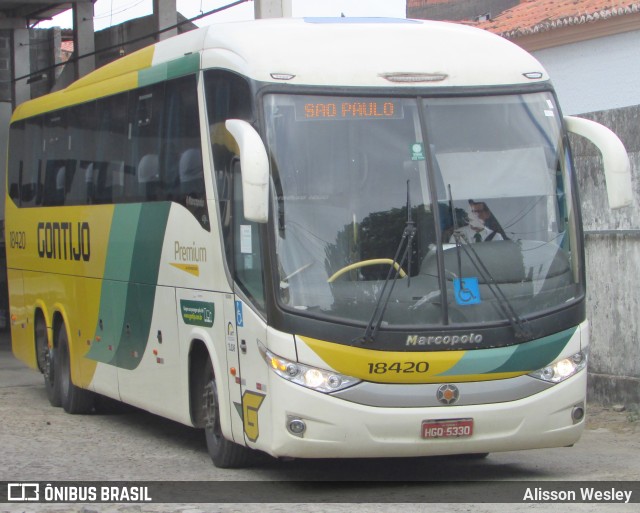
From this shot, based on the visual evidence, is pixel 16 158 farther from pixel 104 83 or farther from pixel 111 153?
pixel 111 153

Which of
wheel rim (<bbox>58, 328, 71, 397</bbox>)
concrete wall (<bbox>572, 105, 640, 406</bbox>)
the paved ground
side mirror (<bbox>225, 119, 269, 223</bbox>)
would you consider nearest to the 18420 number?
the paved ground

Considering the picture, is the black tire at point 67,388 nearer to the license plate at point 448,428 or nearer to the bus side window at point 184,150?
the bus side window at point 184,150

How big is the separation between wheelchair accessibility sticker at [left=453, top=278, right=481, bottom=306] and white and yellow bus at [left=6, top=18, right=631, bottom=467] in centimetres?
1

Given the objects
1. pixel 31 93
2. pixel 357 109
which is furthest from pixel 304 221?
pixel 31 93

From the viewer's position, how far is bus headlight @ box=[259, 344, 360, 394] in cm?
803

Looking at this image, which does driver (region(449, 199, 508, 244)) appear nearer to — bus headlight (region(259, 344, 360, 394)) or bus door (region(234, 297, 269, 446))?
bus headlight (region(259, 344, 360, 394))

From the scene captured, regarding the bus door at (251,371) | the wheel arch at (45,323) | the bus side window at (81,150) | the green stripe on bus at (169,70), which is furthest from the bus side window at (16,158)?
the bus door at (251,371)

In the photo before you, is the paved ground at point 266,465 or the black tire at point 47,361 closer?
the paved ground at point 266,465

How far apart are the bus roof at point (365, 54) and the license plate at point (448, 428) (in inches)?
92.8

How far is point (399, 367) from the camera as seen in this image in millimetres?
8039

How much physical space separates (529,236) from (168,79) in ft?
11.8

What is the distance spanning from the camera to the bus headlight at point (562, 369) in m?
8.41

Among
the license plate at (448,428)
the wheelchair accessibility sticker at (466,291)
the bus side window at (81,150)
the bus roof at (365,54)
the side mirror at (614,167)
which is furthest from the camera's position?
the bus side window at (81,150)

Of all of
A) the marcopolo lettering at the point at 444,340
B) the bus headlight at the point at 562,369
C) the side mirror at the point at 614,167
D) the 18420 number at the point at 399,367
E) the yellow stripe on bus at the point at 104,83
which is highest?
the yellow stripe on bus at the point at 104,83
